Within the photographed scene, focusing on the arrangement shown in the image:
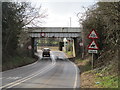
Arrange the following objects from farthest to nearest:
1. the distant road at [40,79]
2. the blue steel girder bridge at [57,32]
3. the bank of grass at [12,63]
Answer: the blue steel girder bridge at [57,32], the bank of grass at [12,63], the distant road at [40,79]

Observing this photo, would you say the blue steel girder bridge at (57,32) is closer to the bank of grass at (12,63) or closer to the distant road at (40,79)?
the bank of grass at (12,63)

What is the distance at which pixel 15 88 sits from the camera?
12.6m

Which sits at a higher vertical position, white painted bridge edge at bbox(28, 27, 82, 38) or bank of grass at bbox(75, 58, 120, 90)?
white painted bridge edge at bbox(28, 27, 82, 38)

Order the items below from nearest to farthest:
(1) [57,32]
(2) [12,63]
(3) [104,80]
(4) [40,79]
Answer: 1. (3) [104,80]
2. (4) [40,79]
3. (2) [12,63]
4. (1) [57,32]

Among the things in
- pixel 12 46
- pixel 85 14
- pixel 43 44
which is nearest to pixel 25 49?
pixel 12 46

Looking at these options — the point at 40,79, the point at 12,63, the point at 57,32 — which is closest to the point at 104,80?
the point at 40,79

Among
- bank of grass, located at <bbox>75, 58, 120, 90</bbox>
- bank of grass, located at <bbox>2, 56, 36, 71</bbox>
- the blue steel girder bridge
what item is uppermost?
A: the blue steel girder bridge

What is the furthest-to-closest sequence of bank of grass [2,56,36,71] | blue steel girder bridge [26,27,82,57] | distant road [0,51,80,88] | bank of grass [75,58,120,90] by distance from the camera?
blue steel girder bridge [26,27,82,57] < bank of grass [2,56,36,71] < distant road [0,51,80,88] < bank of grass [75,58,120,90]

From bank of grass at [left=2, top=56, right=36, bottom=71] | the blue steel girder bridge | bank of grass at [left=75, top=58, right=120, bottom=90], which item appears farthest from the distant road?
the blue steel girder bridge

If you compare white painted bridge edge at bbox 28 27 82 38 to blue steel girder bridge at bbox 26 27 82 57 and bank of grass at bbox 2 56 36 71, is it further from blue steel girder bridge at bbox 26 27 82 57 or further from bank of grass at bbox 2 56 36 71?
bank of grass at bbox 2 56 36 71

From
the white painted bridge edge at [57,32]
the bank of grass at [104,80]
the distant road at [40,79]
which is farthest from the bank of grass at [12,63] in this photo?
the white painted bridge edge at [57,32]

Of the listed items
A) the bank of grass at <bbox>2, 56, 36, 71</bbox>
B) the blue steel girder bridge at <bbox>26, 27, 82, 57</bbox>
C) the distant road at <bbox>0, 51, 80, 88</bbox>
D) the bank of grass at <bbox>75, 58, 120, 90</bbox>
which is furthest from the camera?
the blue steel girder bridge at <bbox>26, 27, 82, 57</bbox>

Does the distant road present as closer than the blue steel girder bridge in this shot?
Yes

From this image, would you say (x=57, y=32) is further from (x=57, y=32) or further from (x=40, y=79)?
(x=40, y=79)
